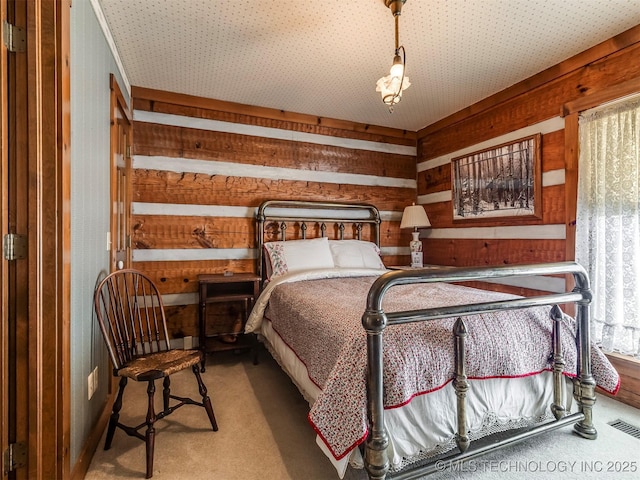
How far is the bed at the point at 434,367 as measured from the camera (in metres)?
1.25

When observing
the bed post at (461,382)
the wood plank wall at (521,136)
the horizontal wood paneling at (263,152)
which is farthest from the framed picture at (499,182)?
the bed post at (461,382)

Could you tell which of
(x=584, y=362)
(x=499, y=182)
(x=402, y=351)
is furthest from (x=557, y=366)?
(x=499, y=182)

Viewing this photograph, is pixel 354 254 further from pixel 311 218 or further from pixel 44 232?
pixel 44 232

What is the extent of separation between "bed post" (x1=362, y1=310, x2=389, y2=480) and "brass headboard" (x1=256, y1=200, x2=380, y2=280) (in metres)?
2.21

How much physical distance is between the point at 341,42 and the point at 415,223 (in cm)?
208

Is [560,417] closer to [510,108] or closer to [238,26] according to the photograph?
[510,108]

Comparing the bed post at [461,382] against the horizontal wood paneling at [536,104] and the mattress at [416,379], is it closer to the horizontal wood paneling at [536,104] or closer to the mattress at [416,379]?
the mattress at [416,379]

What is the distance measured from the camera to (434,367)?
1370 millimetres

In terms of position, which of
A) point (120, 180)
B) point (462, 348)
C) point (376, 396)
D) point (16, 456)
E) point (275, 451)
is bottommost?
point (275, 451)

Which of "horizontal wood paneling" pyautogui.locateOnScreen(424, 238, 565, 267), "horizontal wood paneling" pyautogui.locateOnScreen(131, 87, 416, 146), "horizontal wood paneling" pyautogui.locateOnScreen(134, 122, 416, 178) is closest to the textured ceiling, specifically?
"horizontal wood paneling" pyautogui.locateOnScreen(131, 87, 416, 146)

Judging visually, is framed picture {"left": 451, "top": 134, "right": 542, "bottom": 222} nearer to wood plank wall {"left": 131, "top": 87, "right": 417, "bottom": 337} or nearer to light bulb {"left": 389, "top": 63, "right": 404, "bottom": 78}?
wood plank wall {"left": 131, "top": 87, "right": 417, "bottom": 337}

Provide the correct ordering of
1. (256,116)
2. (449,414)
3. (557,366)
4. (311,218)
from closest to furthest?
(449,414), (557,366), (256,116), (311,218)

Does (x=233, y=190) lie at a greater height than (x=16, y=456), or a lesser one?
greater

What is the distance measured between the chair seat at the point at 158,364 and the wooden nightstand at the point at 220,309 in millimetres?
896
